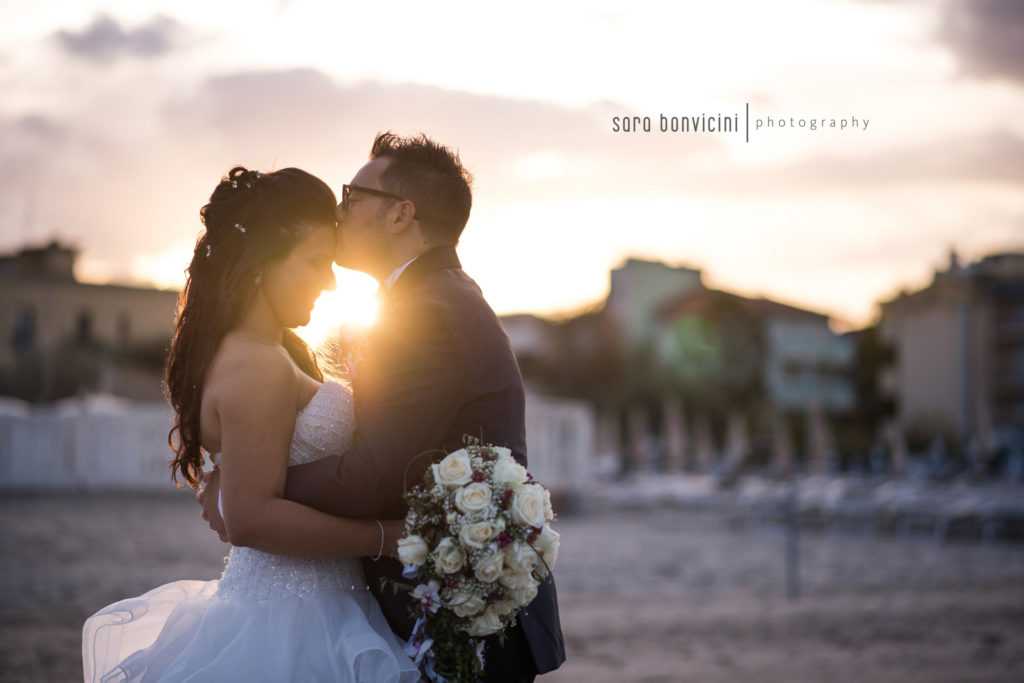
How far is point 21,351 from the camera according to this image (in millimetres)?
62094

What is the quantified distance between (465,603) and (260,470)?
2.25 ft

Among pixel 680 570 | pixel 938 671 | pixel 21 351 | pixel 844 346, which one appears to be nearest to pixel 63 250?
pixel 21 351

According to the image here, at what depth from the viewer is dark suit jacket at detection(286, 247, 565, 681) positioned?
2.88 metres

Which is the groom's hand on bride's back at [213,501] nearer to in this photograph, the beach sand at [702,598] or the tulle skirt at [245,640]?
the tulle skirt at [245,640]

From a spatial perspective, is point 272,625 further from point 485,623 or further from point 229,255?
point 229,255

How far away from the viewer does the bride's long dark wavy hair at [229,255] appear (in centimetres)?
317

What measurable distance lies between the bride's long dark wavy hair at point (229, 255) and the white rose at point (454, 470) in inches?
32.5

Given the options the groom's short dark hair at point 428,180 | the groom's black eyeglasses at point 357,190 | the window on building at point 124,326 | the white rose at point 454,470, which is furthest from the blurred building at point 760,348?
the white rose at point 454,470

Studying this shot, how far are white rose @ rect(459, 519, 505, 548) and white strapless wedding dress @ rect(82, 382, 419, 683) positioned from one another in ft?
1.48

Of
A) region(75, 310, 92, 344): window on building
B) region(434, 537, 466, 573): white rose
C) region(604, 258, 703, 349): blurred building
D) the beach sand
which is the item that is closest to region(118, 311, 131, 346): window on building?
region(75, 310, 92, 344): window on building

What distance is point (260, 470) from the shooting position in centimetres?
293

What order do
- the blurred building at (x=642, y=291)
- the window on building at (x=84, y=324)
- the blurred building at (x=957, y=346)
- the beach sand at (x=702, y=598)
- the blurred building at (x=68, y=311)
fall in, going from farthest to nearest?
the blurred building at (x=642, y=291), the window on building at (x=84, y=324), the blurred building at (x=68, y=311), the blurred building at (x=957, y=346), the beach sand at (x=702, y=598)

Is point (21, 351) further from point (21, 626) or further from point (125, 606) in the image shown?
point (125, 606)

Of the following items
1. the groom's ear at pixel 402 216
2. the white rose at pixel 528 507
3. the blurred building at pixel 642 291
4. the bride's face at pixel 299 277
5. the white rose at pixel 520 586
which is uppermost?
the blurred building at pixel 642 291
